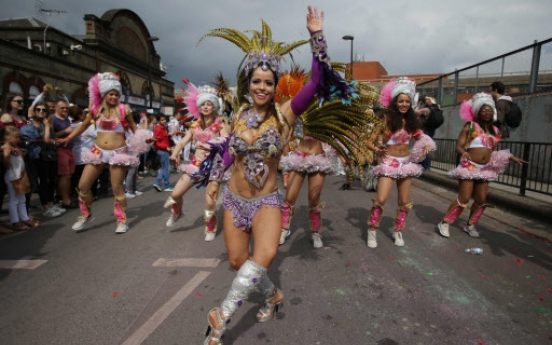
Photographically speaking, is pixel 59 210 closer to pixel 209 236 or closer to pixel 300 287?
pixel 209 236

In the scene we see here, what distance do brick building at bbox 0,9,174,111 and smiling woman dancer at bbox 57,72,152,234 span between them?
14028 millimetres

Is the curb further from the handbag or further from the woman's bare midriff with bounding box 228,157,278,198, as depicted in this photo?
the handbag

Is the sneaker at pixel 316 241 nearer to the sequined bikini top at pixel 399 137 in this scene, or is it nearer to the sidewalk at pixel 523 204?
the sequined bikini top at pixel 399 137

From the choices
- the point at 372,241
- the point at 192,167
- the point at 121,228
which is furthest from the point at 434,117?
the point at 121,228

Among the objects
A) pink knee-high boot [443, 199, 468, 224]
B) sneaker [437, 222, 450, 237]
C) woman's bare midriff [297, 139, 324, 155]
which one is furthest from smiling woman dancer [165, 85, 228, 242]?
pink knee-high boot [443, 199, 468, 224]

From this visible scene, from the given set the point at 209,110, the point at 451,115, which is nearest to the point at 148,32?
the point at 451,115

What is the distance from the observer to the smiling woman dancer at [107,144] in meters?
4.94

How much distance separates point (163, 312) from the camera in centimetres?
284

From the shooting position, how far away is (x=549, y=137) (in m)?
8.00

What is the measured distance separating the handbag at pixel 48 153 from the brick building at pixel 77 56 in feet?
39.3

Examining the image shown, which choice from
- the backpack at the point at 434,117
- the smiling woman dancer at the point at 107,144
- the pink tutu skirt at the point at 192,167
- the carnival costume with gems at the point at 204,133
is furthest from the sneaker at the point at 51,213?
the backpack at the point at 434,117

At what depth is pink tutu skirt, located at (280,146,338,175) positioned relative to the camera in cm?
423

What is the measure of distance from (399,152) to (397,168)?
242mm

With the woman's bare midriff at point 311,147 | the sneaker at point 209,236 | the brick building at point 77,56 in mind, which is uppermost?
the brick building at point 77,56
